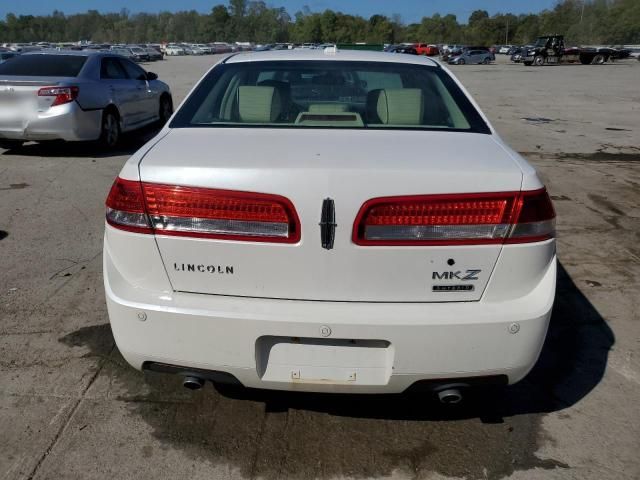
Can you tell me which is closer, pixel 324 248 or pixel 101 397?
pixel 324 248

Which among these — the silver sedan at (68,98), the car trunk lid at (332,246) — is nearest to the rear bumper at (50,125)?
the silver sedan at (68,98)

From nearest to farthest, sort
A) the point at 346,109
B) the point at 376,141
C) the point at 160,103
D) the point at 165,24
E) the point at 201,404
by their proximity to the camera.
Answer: the point at 376,141 < the point at 201,404 < the point at 346,109 < the point at 160,103 < the point at 165,24

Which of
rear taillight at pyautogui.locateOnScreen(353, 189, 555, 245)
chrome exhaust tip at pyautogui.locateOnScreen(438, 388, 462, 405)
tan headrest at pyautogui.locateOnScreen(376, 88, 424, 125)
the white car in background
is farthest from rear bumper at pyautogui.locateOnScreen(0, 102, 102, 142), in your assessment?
the white car in background

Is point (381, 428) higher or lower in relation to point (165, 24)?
higher

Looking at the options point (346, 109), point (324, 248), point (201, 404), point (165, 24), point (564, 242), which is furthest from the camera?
point (165, 24)

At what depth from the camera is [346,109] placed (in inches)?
141

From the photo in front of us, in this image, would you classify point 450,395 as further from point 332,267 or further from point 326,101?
point 326,101

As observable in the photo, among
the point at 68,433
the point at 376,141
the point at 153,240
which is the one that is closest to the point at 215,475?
the point at 68,433

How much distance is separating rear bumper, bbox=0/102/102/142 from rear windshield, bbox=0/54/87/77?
0.72m

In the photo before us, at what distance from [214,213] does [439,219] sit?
84 centimetres

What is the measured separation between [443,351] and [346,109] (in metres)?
1.75

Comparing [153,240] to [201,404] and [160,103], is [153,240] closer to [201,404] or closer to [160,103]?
[201,404]

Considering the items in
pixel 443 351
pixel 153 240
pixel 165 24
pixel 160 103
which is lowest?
pixel 165 24

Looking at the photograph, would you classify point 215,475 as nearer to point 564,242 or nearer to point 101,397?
point 101,397
